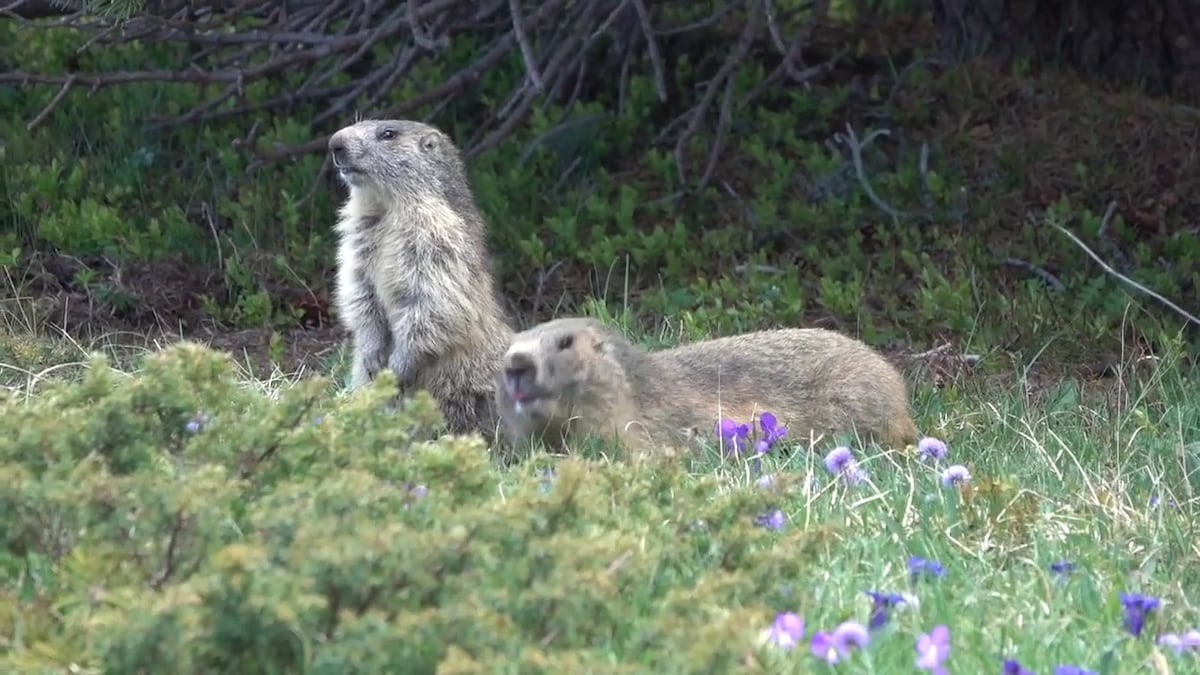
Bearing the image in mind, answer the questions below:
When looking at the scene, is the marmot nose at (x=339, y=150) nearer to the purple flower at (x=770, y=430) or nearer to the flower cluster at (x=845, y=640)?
the purple flower at (x=770, y=430)

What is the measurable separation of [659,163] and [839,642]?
6.82 metres

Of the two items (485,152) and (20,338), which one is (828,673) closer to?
(20,338)

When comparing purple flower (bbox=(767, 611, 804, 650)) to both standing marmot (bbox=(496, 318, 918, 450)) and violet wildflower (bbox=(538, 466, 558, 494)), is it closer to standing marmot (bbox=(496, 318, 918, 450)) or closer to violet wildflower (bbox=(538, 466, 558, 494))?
violet wildflower (bbox=(538, 466, 558, 494))

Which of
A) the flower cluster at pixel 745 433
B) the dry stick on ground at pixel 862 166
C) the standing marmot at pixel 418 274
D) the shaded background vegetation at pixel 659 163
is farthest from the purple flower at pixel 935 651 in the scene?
the dry stick on ground at pixel 862 166

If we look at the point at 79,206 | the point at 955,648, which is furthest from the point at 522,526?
the point at 79,206

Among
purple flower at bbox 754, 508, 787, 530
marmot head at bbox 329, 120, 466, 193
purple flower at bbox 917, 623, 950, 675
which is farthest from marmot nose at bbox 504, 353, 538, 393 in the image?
purple flower at bbox 917, 623, 950, 675

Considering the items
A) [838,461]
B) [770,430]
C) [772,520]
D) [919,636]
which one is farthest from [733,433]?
→ [919,636]

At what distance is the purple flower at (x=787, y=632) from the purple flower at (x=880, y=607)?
0.27m

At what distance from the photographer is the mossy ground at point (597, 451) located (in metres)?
3.36

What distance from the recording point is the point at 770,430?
637 centimetres

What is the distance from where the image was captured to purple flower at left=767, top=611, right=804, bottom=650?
136 inches

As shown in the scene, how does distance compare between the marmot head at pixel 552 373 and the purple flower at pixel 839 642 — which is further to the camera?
the marmot head at pixel 552 373

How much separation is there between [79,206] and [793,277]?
3.80 meters

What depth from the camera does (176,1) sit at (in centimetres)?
926
